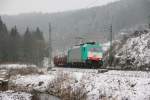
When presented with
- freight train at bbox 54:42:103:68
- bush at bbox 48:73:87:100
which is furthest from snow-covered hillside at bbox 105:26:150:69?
bush at bbox 48:73:87:100

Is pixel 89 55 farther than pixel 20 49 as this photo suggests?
No

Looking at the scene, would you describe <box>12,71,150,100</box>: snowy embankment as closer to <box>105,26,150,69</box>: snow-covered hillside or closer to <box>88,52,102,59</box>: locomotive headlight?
<box>88,52,102,59</box>: locomotive headlight

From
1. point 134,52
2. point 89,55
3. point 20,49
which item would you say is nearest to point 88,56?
point 89,55

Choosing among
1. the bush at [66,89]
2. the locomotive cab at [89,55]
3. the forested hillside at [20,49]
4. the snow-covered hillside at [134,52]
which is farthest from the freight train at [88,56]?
the forested hillside at [20,49]

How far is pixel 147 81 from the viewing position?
21.8 meters

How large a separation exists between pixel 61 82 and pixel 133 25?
6501 inches

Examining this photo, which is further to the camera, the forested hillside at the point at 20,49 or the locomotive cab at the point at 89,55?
the forested hillside at the point at 20,49

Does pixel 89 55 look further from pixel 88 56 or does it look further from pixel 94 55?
pixel 94 55

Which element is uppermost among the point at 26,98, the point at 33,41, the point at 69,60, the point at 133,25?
the point at 133,25

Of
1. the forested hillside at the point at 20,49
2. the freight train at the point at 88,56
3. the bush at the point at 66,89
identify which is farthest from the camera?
the forested hillside at the point at 20,49

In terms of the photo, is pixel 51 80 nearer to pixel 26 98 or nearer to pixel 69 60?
pixel 26 98

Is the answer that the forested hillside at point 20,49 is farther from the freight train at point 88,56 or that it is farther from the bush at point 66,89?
the bush at point 66,89

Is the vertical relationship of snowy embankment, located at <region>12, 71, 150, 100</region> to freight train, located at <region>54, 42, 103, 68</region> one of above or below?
below

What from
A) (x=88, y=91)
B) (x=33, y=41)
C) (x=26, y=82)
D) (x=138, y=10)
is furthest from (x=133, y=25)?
(x=88, y=91)
